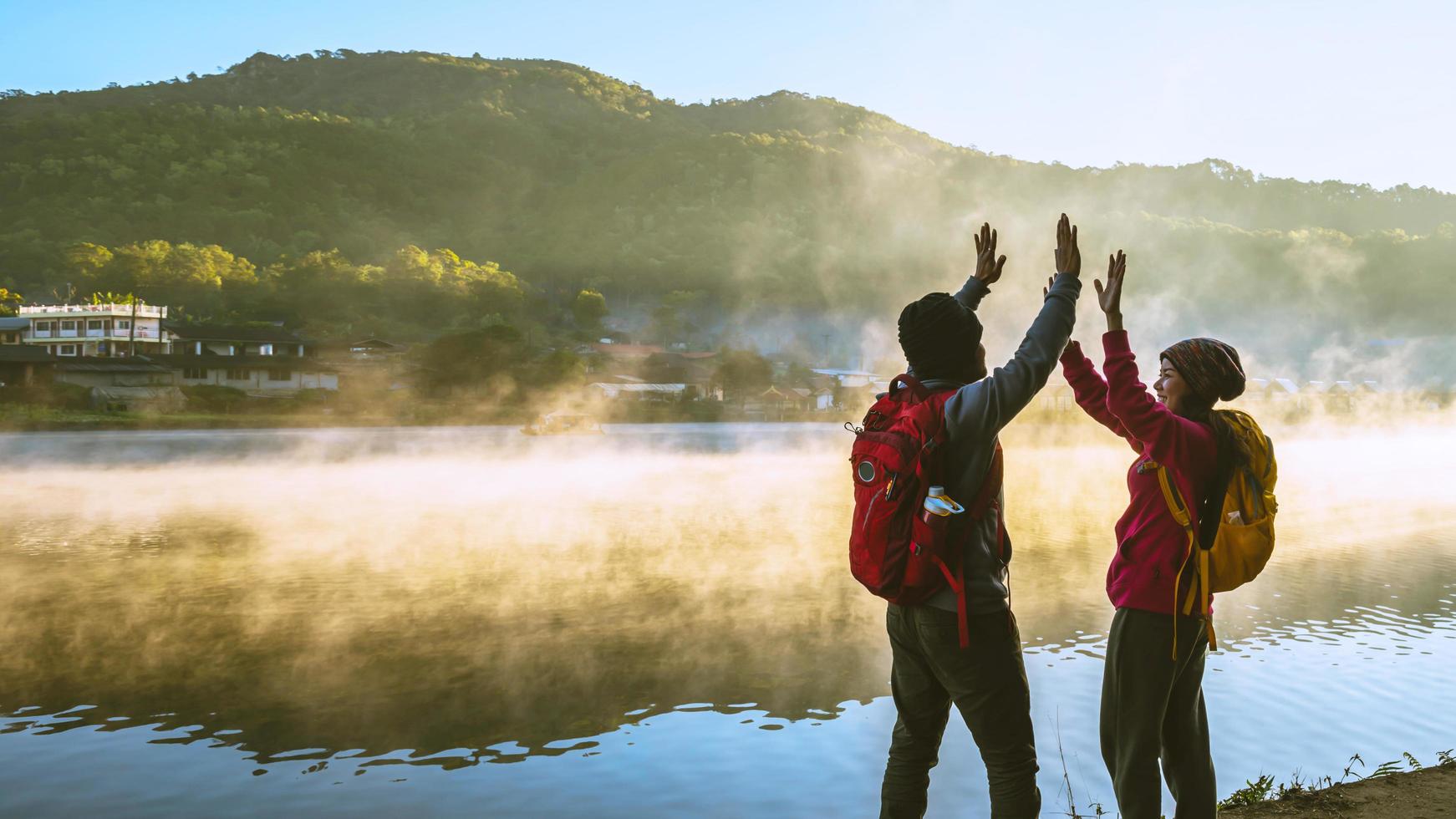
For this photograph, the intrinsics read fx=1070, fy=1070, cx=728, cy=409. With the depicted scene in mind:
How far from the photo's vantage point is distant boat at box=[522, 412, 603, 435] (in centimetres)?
4525

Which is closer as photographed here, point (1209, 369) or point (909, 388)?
point (909, 388)

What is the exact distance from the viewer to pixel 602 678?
6.13 meters

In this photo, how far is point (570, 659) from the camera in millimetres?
6574

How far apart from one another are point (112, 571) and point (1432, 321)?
13662 cm

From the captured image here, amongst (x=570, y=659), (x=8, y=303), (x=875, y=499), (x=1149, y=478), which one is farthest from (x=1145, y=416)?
(x=8, y=303)

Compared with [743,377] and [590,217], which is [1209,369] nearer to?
[743,377]

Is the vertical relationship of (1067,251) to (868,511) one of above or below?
above

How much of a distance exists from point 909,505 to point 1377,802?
8.13ft

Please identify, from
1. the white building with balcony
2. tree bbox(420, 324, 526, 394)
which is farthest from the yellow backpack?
the white building with balcony

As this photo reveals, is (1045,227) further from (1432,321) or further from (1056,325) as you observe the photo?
(1056,325)

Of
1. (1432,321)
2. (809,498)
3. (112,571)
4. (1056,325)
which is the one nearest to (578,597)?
(112,571)

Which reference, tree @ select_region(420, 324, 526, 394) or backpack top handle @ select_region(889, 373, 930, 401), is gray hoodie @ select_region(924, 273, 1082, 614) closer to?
backpack top handle @ select_region(889, 373, 930, 401)

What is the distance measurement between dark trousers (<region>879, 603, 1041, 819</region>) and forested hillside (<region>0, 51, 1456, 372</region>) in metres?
94.4

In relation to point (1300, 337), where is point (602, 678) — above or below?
below
